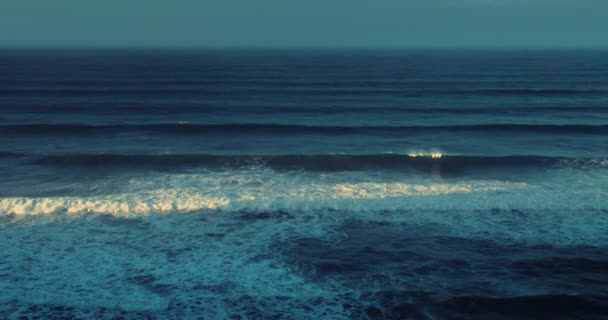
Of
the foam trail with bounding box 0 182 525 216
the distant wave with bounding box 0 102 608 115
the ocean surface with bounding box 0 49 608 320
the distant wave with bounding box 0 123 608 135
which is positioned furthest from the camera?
the distant wave with bounding box 0 102 608 115

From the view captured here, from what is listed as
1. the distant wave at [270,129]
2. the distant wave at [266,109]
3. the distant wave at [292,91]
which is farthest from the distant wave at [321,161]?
the distant wave at [292,91]

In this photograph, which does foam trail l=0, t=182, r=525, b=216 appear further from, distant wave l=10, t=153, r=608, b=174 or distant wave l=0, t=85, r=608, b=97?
distant wave l=0, t=85, r=608, b=97

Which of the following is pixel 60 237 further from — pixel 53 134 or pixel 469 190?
pixel 53 134

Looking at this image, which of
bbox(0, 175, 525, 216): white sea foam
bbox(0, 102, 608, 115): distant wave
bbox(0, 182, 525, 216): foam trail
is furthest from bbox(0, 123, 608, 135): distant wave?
bbox(0, 182, 525, 216): foam trail

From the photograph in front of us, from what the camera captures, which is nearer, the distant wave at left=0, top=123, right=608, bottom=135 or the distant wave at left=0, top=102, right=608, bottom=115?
the distant wave at left=0, top=123, right=608, bottom=135

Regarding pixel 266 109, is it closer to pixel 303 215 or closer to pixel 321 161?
pixel 321 161

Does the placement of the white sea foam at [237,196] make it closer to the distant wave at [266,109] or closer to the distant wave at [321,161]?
the distant wave at [321,161]

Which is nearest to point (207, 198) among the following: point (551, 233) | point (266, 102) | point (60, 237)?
point (60, 237)
